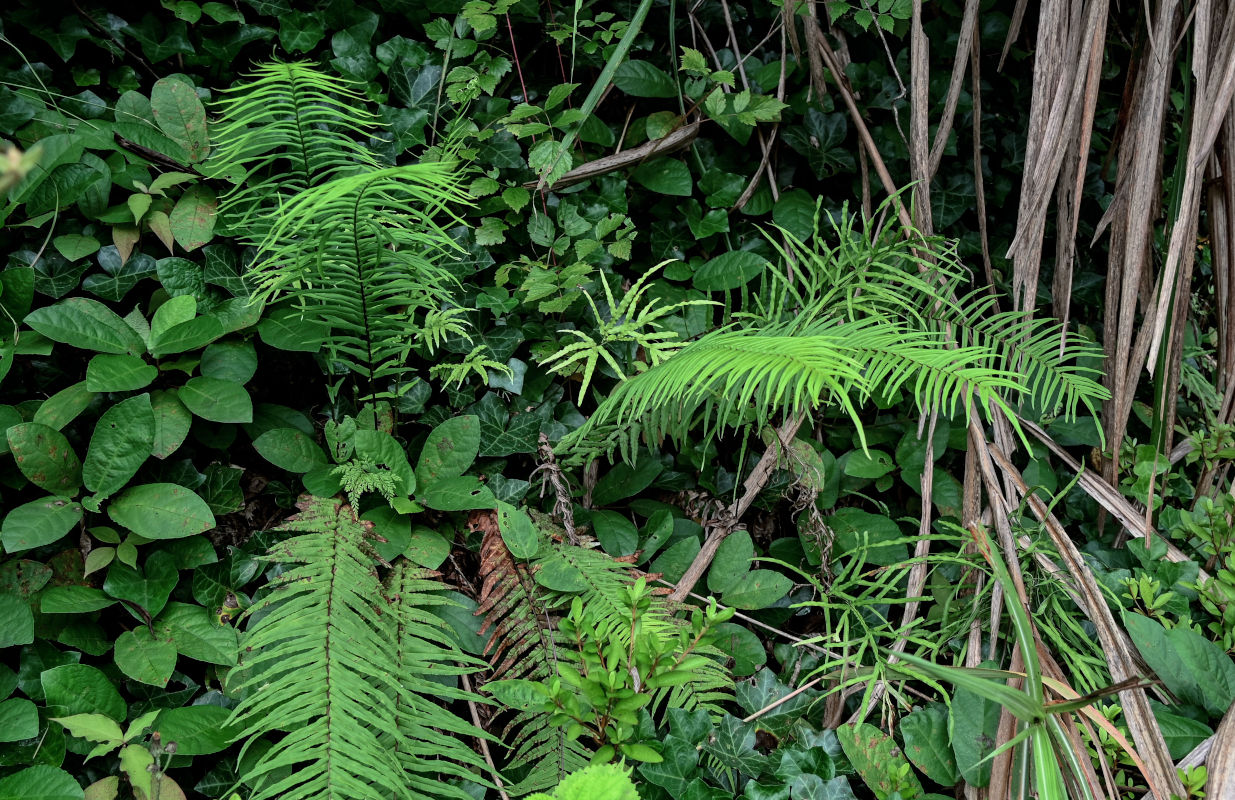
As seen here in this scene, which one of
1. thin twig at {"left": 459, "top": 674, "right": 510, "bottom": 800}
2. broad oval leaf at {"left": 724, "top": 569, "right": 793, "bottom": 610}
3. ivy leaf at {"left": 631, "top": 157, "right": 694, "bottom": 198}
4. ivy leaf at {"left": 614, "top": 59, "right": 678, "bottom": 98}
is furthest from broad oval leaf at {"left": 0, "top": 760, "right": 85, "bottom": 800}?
ivy leaf at {"left": 614, "top": 59, "right": 678, "bottom": 98}

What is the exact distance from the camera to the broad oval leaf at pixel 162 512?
60.2 inches

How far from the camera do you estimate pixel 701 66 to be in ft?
7.08

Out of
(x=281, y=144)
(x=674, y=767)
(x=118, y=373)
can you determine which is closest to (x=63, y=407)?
(x=118, y=373)

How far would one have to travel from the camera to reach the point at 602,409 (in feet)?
5.35

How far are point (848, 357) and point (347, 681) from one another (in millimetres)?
868

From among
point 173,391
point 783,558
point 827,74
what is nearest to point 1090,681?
point 783,558

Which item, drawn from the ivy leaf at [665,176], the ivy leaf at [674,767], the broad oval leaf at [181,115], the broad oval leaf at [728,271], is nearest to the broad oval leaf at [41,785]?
the ivy leaf at [674,767]

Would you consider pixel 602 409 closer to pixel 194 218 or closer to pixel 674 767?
pixel 674 767

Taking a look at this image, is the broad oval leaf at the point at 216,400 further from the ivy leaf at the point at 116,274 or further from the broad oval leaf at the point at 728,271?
the broad oval leaf at the point at 728,271

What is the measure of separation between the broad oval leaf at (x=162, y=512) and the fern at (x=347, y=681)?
17 cm

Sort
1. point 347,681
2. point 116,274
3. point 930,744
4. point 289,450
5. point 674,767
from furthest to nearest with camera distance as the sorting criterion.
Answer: point 116,274 < point 289,450 < point 930,744 < point 674,767 < point 347,681

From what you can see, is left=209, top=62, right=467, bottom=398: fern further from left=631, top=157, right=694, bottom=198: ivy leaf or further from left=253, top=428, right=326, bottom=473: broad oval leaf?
left=631, top=157, right=694, bottom=198: ivy leaf

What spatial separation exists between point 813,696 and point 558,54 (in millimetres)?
1709

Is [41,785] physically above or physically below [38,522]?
below
